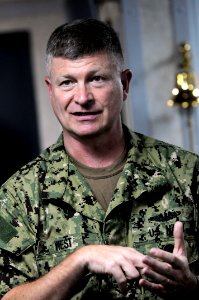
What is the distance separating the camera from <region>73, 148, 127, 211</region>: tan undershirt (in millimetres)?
1638

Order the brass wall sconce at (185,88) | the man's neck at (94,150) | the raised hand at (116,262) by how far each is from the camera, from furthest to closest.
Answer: the brass wall sconce at (185,88) < the man's neck at (94,150) < the raised hand at (116,262)

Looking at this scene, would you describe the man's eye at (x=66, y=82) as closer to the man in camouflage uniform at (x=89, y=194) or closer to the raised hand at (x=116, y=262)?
the man in camouflage uniform at (x=89, y=194)

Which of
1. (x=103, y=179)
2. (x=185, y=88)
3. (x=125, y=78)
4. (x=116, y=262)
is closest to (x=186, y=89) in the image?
(x=185, y=88)

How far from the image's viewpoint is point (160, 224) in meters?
1.63

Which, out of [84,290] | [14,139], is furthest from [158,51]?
[84,290]

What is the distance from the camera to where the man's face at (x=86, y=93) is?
1.58 metres

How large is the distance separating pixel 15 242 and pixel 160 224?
390 millimetres

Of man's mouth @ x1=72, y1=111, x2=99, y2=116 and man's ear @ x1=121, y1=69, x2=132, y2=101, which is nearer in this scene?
man's mouth @ x1=72, y1=111, x2=99, y2=116

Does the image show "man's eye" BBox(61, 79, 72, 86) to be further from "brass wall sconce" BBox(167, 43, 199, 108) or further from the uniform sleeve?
"brass wall sconce" BBox(167, 43, 199, 108)

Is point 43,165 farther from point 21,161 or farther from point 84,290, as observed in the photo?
point 21,161

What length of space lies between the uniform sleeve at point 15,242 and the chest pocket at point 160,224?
27cm

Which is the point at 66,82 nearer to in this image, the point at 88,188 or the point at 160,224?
the point at 88,188

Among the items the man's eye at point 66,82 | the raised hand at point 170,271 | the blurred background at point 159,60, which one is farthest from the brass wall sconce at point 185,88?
the raised hand at point 170,271

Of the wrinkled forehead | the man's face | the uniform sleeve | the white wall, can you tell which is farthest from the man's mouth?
the white wall
